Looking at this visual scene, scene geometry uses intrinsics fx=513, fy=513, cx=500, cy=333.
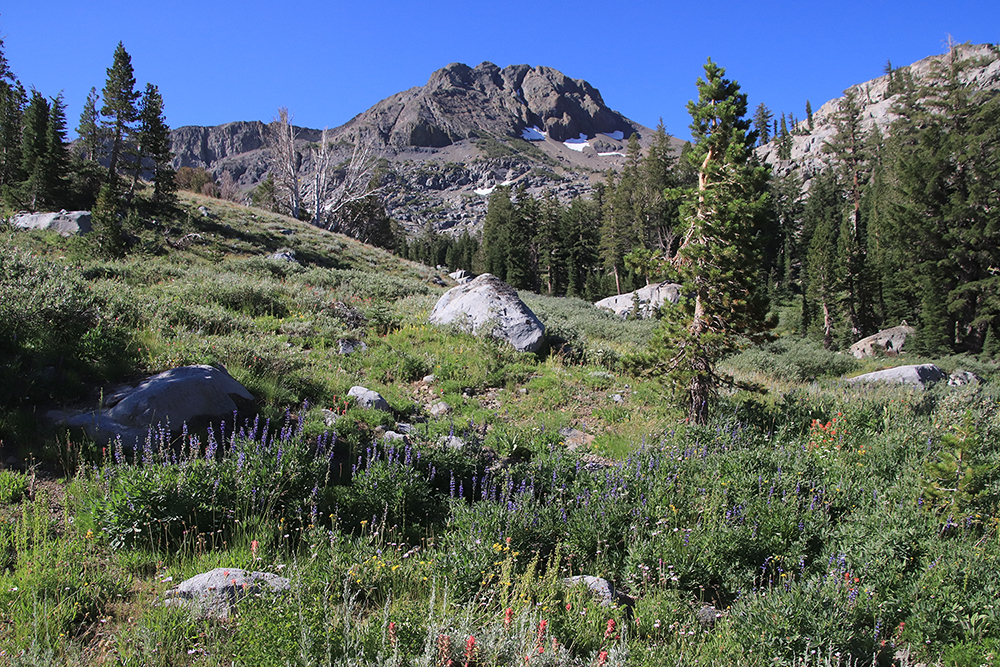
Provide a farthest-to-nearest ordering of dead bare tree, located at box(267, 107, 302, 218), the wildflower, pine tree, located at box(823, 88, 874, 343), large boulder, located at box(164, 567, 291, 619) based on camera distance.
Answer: dead bare tree, located at box(267, 107, 302, 218), pine tree, located at box(823, 88, 874, 343), large boulder, located at box(164, 567, 291, 619), the wildflower

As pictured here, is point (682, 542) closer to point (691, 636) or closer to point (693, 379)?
point (691, 636)

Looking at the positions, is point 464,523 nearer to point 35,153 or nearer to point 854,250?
point 35,153

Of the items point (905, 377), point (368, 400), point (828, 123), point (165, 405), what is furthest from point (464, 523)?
point (828, 123)

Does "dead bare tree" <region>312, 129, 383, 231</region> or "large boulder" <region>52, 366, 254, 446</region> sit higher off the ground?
"dead bare tree" <region>312, 129, 383, 231</region>

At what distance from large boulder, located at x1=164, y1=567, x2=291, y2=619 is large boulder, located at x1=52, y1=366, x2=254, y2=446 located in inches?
94.5

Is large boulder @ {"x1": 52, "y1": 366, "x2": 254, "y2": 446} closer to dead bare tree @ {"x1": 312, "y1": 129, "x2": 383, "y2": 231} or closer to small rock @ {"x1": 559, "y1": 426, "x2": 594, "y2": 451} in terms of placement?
small rock @ {"x1": 559, "y1": 426, "x2": 594, "y2": 451}

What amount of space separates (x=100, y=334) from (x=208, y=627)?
567cm

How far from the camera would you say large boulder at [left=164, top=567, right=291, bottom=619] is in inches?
123

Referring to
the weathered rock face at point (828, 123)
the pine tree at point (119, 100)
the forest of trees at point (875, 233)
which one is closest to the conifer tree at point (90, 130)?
the pine tree at point (119, 100)

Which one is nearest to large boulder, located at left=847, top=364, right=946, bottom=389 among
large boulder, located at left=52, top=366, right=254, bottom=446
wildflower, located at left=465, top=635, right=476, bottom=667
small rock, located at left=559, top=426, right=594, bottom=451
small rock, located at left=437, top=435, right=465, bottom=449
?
small rock, located at left=559, top=426, right=594, bottom=451

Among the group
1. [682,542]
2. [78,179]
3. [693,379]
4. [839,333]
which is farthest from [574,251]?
[682,542]

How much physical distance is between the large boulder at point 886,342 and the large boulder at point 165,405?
42239mm

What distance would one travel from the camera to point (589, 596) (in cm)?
404

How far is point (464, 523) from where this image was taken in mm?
4582
